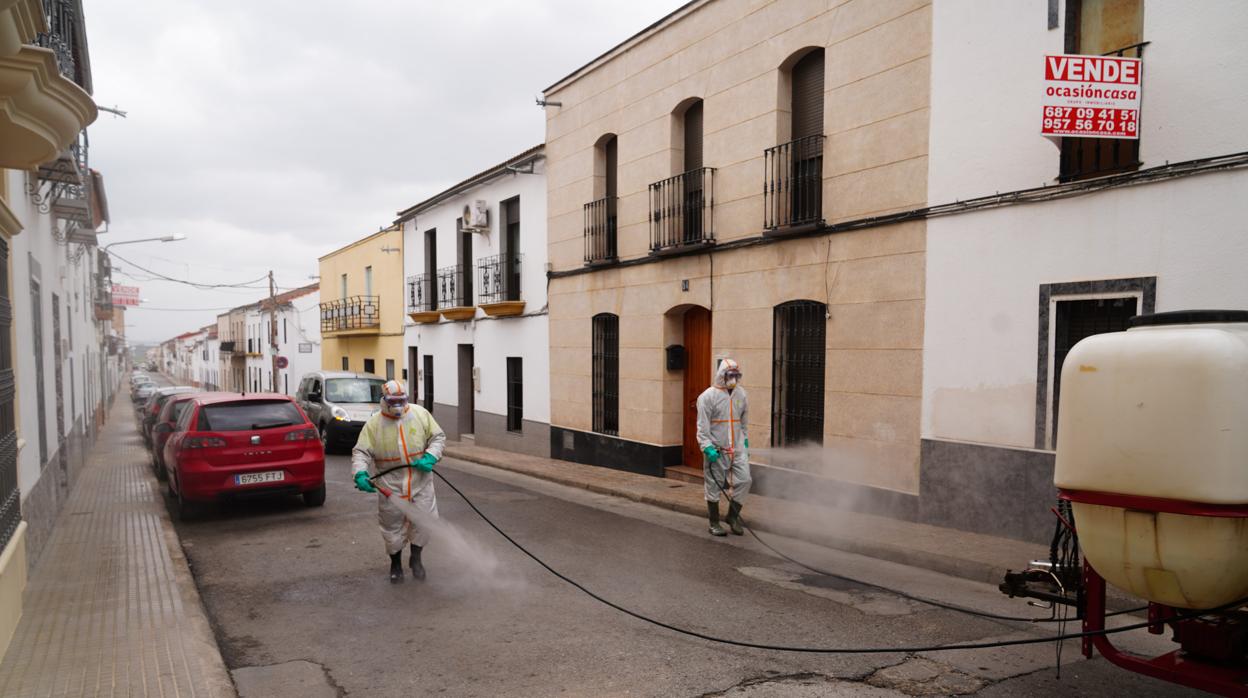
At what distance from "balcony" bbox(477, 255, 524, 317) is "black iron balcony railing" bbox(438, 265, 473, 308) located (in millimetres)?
1655

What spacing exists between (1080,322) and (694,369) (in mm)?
5912

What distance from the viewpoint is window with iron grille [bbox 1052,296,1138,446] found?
6.62 meters

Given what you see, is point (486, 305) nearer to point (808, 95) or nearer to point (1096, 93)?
point (808, 95)

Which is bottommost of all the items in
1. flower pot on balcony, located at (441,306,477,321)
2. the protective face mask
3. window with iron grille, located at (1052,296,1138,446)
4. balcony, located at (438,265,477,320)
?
the protective face mask

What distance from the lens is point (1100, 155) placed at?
21.9ft

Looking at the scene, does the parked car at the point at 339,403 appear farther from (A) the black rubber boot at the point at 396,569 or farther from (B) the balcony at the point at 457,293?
(A) the black rubber boot at the point at 396,569

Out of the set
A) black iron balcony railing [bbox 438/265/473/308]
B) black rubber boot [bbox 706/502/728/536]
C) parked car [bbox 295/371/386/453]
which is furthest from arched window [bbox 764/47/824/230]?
black iron balcony railing [bbox 438/265/473/308]

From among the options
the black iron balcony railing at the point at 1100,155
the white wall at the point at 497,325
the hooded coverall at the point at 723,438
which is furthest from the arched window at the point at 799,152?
the white wall at the point at 497,325

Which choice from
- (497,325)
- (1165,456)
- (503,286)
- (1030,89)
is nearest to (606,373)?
(503,286)

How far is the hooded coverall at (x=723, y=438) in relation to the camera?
811 centimetres

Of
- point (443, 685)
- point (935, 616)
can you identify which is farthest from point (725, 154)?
point (443, 685)

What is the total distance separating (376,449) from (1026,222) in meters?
6.30

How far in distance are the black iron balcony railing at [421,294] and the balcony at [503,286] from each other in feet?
13.0

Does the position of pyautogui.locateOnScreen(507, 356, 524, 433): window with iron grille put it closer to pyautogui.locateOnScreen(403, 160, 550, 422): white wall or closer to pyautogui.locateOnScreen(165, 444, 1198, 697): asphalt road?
pyautogui.locateOnScreen(403, 160, 550, 422): white wall
